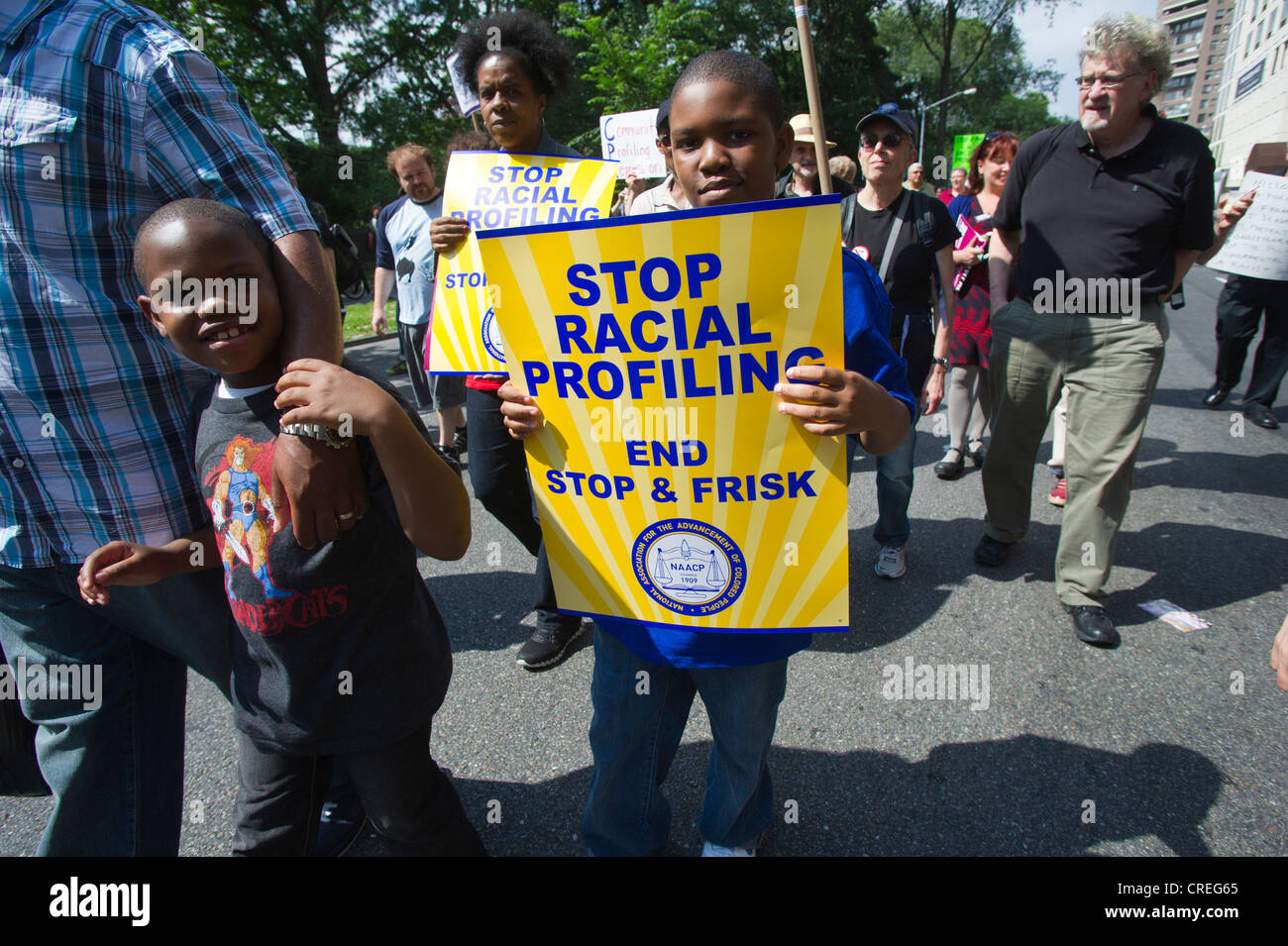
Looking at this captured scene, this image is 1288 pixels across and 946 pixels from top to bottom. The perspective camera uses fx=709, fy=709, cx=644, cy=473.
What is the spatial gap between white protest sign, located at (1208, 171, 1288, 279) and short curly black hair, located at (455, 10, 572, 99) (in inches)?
173

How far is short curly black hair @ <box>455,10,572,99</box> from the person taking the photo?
282cm

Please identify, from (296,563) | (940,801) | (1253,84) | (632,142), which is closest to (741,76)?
(296,563)

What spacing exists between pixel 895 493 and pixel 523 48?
2.53 m

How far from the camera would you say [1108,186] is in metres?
2.82

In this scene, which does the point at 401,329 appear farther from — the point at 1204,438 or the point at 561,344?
the point at 1204,438

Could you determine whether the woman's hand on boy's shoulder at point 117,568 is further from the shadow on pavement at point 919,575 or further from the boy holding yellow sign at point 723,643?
the shadow on pavement at point 919,575

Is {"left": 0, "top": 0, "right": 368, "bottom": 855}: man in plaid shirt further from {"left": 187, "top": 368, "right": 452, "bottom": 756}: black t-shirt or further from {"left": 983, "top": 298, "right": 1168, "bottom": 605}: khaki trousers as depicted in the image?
{"left": 983, "top": 298, "right": 1168, "bottom": 605}: khaki trousers

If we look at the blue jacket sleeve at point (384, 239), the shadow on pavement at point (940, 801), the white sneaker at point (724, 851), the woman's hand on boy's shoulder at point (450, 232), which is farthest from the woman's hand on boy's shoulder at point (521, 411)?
the blue jacket sleeve at point (384, 239)

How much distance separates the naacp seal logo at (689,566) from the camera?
4.67 feet

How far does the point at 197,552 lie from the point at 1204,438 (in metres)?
6.32

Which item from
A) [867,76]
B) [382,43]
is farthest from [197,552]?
[867,76]

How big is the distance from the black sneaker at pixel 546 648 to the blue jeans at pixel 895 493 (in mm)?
1613

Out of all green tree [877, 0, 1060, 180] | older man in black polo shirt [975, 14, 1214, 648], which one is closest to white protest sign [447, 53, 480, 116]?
older man in black polo shirt [975, 14, 1214, 648]

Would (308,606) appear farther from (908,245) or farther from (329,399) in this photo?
(908,245)
